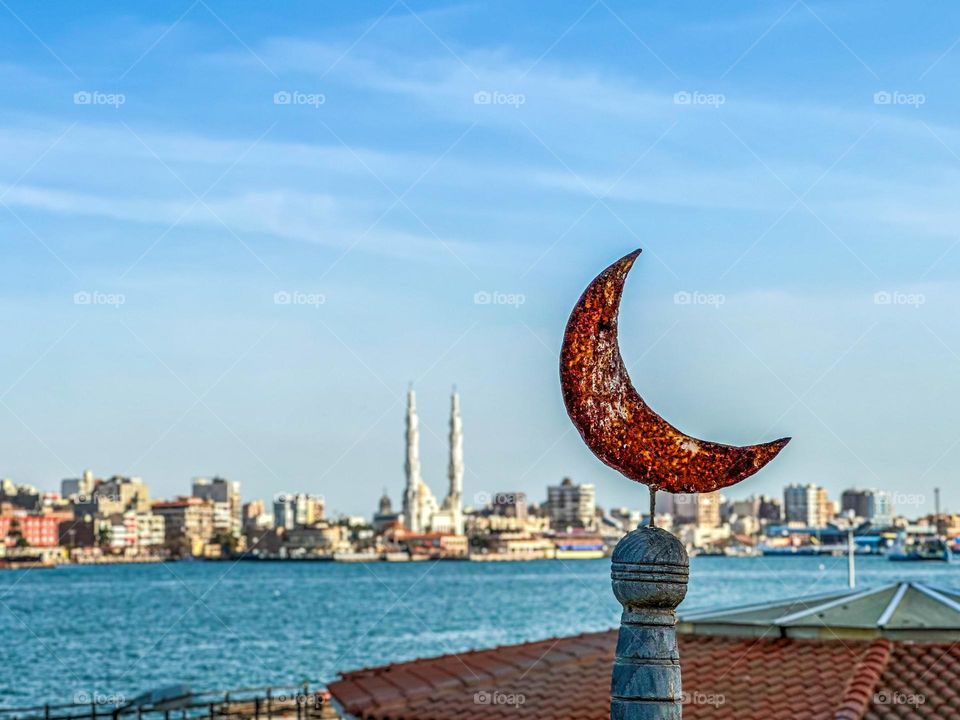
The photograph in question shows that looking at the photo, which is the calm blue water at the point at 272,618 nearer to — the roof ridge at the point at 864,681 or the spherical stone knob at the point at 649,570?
the roof ridge at the point at 864,681

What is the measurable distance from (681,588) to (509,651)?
1100cm

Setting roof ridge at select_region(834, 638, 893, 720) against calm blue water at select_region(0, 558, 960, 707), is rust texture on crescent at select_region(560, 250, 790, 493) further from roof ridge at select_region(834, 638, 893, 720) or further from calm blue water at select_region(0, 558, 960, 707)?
calm blue water at select_region(0, 558, 960, 707)

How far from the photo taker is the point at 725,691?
14.7 metres

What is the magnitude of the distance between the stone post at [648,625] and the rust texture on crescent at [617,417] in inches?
15.0

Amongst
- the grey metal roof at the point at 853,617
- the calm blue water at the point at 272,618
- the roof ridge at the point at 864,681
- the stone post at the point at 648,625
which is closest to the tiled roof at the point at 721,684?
the roof ridge at the point at 864,681


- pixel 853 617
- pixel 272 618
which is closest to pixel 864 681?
pixel 853 617

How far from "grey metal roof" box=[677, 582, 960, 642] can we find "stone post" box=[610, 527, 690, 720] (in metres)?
8.75

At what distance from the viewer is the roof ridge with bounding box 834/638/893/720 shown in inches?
535

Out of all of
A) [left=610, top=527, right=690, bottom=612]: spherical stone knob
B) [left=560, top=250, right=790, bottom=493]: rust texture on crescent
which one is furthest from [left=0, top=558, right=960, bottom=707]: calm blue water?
[left=610, top=527, right=690, bottom=612]: spherical stone knob

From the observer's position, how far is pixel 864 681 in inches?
560

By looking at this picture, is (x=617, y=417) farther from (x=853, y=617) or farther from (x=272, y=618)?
(x=272, y=618)

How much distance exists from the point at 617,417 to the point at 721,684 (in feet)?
26.0

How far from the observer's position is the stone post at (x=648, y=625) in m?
7.52

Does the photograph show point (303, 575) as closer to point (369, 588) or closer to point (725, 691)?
point (369, 588)
